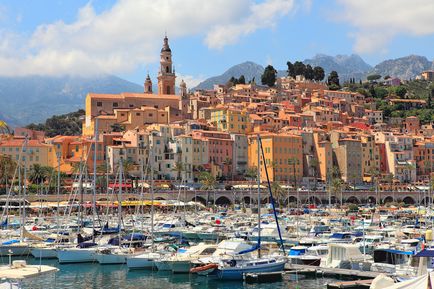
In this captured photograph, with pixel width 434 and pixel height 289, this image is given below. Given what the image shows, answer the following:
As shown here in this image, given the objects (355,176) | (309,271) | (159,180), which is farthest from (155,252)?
(355,176)

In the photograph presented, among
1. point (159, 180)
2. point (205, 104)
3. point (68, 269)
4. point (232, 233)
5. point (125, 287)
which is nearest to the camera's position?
point (125, 287)

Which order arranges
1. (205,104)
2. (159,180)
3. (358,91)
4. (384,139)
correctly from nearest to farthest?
(159,180)
(384,139)
(205,104)
(358,91)

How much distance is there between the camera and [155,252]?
144 ft

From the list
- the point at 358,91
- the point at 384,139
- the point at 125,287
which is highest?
the point at 358,91

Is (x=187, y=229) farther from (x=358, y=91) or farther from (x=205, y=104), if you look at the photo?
(x=358, y=91)

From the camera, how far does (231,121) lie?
117875mm

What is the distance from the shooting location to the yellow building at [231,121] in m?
118

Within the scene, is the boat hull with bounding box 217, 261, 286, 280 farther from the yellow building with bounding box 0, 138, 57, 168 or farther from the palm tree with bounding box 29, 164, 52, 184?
the yellow building with bounding box 0, 138, 57, 168

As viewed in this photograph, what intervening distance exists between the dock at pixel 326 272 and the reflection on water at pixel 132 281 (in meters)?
0.72

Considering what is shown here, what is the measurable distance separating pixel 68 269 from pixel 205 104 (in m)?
91.2

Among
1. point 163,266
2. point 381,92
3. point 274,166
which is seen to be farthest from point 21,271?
point 381,92

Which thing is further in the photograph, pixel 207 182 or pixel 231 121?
pixel 231 121

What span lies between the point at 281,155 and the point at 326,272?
70838 mm

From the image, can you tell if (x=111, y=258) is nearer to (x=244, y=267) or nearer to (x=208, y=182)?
(x=244, y=267)
